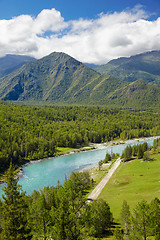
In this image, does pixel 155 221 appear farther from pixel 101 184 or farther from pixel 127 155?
pixel 127 155

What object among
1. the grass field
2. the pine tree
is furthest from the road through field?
the pine tree

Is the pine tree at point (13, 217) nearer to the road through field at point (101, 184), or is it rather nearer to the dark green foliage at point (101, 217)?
the dark green foliage at point (101, 217)

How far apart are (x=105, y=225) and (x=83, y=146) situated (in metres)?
143

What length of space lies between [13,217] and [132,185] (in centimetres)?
7146

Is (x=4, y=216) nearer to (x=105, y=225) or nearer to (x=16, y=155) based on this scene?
(x=105, y=225)

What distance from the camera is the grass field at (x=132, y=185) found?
6817 centimetres

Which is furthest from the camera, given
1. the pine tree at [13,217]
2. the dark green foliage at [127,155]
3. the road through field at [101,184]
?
the dark green foliage at [127,155]

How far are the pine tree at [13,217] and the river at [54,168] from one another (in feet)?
203

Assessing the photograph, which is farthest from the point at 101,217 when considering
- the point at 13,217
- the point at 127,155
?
the point at 127,155

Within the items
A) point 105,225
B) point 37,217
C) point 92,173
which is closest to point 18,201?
point 37,217

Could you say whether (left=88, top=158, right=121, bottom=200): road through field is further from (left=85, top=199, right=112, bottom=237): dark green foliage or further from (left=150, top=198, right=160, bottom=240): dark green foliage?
(left=150, top=198, right=160, bottom=240): dark green foliage

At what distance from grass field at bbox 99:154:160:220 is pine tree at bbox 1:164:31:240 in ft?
131

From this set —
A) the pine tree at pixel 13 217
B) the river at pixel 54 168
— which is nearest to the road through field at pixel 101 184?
the river at pixel 54 168

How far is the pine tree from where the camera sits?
23891mm
